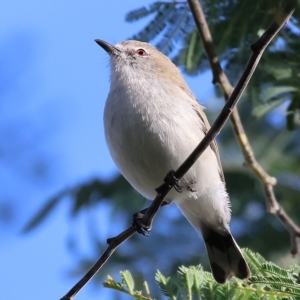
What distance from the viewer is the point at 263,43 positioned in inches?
112

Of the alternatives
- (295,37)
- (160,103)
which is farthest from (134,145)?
(295,37)

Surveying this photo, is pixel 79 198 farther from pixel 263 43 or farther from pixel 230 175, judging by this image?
pixel 263 43

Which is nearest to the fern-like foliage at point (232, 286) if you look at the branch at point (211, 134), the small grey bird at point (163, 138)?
the branch at point (211, 134)

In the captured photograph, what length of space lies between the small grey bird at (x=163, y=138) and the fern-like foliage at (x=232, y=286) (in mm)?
1211

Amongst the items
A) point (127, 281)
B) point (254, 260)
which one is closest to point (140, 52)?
point (254, 260)

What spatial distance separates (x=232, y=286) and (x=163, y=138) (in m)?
1.50

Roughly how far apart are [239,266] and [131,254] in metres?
1.60

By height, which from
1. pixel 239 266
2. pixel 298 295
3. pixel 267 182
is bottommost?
pixel 298 295

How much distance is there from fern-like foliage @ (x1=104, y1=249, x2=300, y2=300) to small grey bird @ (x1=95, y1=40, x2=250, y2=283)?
1.21m

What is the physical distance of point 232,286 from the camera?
9.77 feet

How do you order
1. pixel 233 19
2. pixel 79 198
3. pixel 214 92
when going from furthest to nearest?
1. pixel 79 198
2. pixel 214 92
3. pixel 233 19

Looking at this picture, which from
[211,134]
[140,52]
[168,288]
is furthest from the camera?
[140,52]

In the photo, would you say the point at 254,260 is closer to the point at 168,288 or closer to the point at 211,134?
the point at 168,288

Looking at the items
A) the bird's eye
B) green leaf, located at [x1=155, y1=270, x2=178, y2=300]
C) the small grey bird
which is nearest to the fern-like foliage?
green leaf, located at [x1=155, y1=270, x2=178, y2=300]
